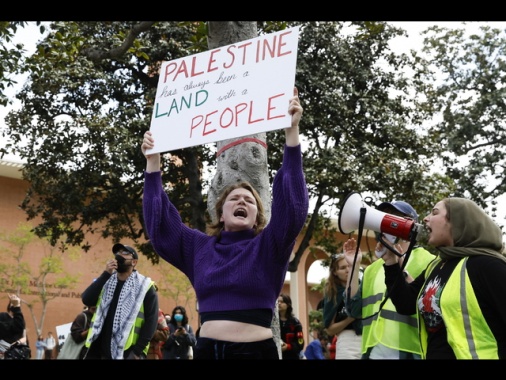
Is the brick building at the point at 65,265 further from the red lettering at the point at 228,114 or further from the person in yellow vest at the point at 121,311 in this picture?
the red lettering at the point at 228,114

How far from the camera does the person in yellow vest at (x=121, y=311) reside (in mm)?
5918

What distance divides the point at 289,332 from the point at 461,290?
4812 mm

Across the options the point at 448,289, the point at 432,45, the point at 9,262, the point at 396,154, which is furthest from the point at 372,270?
the point at 9,262

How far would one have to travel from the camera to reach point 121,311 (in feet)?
19.5

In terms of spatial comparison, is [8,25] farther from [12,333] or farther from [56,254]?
[56,254]

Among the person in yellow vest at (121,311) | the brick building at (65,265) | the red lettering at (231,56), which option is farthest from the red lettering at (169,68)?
the brick building at (65,265)

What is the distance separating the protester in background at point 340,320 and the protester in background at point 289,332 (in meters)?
2.40

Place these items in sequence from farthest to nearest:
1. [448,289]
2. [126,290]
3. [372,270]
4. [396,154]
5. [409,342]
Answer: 1. [396,154]
2. [126,290]
3. [372,270]
4. [409,342]
5. [448,289]

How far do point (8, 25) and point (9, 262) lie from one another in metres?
23.4

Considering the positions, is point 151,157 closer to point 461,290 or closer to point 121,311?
point 461,290

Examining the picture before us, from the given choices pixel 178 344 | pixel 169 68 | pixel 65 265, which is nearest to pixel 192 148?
pixel 178 344

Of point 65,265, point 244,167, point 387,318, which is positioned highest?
point 65,265

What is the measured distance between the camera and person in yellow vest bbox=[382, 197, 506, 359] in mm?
3320
